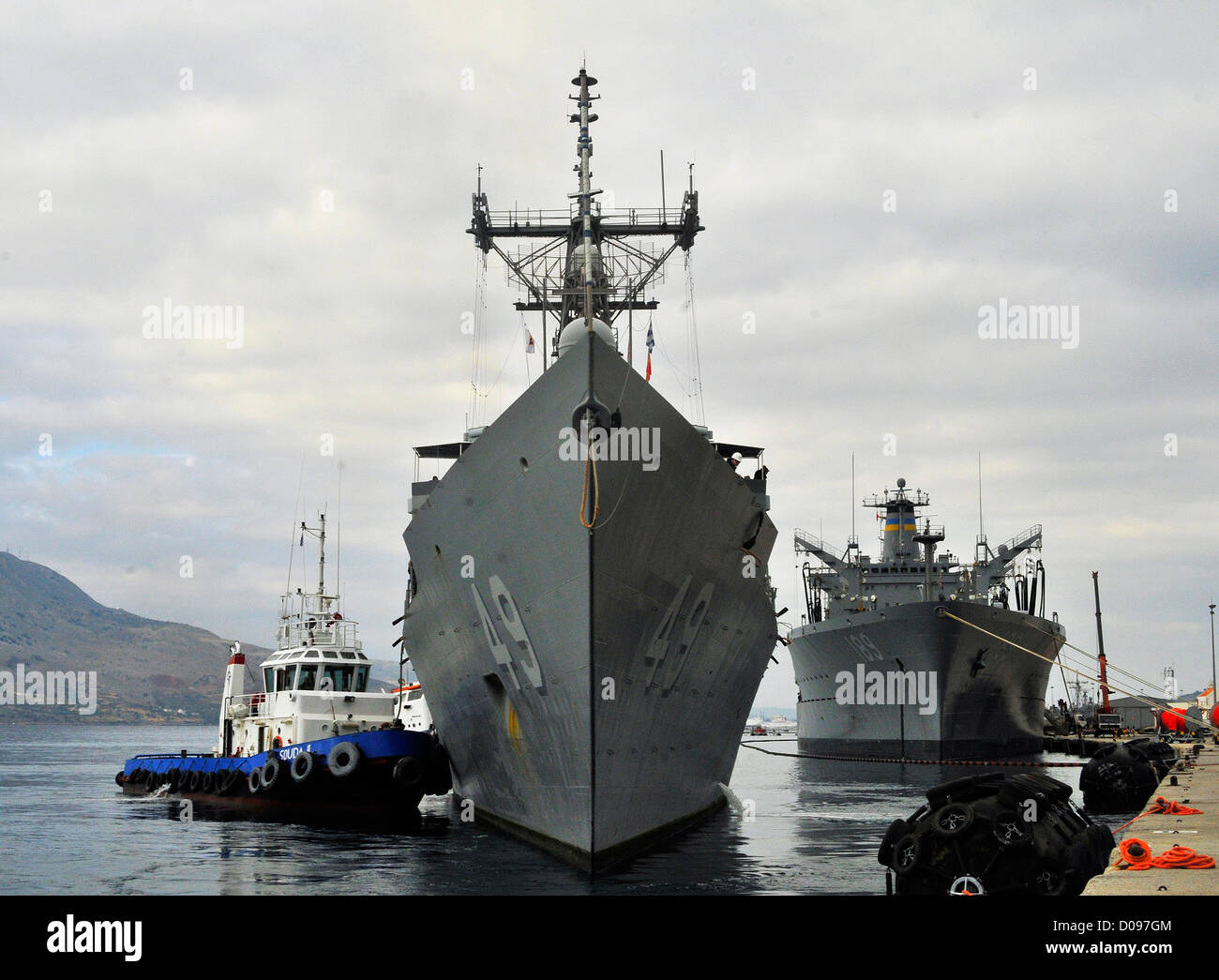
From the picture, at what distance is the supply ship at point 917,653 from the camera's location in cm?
3844

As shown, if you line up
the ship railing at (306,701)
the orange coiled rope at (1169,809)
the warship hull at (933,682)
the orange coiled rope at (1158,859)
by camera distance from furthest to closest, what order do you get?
the warship hull at (933,682)
the ship railing at (306,701)
the orange coiled rope at (1169,809)
the orange coiled rope at (1158,859)

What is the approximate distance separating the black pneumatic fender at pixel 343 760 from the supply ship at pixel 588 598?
3.59m

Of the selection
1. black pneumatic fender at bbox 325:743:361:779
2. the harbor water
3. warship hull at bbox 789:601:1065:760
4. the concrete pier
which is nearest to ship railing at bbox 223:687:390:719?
the harbor water

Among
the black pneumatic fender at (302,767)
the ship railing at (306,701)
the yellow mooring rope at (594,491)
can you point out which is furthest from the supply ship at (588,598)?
the ship railing at (306,701)

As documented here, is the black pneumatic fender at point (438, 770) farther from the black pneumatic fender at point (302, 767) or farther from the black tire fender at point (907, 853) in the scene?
the black tire fender at point (907, 853)

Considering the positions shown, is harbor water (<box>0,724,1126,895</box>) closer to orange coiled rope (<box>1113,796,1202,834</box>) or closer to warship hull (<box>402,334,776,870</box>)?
warship hull (<box>402,334,776,870</box>)

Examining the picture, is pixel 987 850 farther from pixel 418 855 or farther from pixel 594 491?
pixel 418 855

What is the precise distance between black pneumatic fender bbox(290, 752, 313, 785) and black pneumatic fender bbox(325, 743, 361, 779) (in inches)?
17.7

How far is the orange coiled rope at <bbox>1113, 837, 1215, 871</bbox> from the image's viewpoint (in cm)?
870

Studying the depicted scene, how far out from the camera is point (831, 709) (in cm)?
4741

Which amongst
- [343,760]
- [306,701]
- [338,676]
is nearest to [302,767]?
[343,760]

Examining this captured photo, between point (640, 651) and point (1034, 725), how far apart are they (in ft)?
125

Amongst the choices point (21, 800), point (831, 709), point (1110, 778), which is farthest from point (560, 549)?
point (831, 709)
